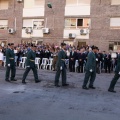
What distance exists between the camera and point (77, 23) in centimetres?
2941

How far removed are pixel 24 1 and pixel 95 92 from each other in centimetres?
2387

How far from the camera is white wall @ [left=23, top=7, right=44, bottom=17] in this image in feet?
102

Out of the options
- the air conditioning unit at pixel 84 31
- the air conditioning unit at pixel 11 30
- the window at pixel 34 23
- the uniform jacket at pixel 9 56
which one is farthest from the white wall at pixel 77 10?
the uniform jacket at pixel 9 56

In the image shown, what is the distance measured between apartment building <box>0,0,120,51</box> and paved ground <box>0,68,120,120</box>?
55.5 feet

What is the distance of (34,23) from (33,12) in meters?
1.28

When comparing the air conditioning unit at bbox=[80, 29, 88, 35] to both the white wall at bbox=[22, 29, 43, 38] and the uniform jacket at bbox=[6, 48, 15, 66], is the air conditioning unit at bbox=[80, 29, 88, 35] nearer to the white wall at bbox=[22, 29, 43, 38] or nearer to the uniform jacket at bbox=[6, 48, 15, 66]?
the white wall at bbox=[22, 29, 43, 38]

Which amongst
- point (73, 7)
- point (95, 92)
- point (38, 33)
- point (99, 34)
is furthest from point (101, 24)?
point (95, 92)

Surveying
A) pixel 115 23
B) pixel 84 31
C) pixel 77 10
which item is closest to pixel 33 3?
pixel 77 10

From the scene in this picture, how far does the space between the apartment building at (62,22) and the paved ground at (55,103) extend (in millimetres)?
16918

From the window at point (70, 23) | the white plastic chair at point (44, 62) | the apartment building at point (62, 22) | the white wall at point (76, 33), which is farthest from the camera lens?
the window at point (70, 23)

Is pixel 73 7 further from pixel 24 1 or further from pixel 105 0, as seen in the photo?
pixel 24 1

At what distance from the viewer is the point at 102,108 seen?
322 inches

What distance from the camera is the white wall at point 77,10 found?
28.9 m

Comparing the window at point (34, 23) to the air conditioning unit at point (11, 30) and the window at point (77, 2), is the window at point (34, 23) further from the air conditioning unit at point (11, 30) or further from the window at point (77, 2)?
the window at point (77, 2)
